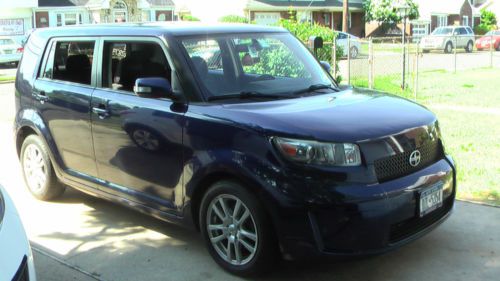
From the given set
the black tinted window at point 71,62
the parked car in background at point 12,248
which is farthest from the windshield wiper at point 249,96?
the parked car in background at point 12,248

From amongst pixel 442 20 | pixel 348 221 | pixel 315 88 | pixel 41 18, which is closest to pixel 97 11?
pixel 41 18

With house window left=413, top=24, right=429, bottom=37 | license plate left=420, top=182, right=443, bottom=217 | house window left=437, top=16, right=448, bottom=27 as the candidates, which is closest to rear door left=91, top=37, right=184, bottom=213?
license plate left=420, top=182, right=443, bottom=217

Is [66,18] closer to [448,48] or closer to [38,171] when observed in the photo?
[448,48]

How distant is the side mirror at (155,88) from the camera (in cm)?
443

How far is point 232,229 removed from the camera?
4.19 m

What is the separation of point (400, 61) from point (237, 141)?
69.7ft

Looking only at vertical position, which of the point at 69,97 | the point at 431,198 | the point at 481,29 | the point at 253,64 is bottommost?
the point at 431,198

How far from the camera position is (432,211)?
13.7ft

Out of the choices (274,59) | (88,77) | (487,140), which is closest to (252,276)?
(274,59)

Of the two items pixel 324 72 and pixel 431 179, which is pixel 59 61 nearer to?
pixel 324 72

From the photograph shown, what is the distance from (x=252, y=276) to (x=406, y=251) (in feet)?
4.24

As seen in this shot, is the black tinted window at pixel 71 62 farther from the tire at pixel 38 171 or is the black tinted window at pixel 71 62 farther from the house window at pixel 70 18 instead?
the house window at pixel 70 18

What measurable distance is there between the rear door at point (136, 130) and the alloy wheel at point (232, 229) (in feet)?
1.19

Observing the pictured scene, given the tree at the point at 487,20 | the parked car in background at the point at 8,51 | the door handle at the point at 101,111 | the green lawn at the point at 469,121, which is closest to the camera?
the door handle at the point at 101,111
